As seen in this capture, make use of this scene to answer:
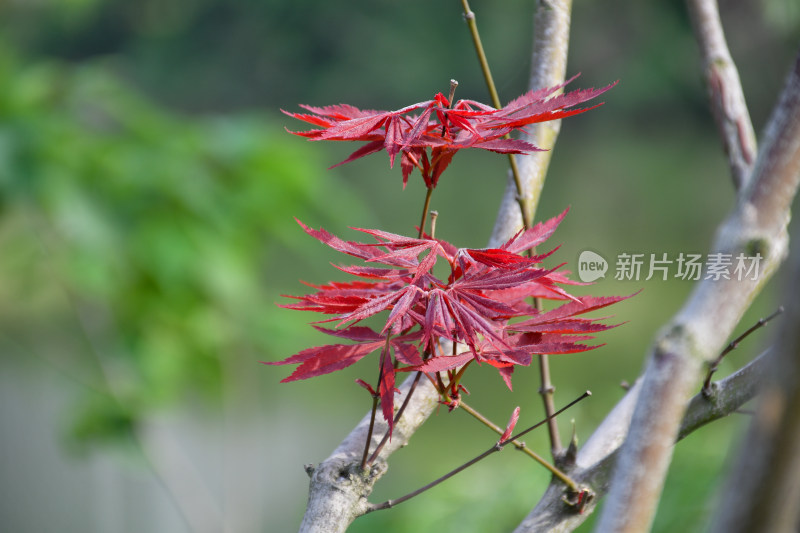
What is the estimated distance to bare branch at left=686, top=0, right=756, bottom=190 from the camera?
62 cm

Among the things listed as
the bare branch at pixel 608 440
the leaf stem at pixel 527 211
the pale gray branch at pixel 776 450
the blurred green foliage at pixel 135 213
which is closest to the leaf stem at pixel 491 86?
the leaf stem at pixel 527 211

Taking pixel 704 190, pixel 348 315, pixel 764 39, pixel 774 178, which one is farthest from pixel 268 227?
pixel 704 190

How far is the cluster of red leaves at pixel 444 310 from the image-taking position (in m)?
0.37

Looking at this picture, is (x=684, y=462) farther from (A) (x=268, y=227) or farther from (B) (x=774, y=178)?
(A) (x=268, y=227)

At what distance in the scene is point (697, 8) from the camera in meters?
0.65

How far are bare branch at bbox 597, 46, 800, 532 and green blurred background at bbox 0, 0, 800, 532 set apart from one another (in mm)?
60

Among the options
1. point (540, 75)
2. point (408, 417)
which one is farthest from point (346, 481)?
point (540, 75)

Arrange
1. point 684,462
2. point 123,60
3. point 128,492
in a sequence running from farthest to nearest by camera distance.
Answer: point 123,60 → point 128,492 → point 684,462

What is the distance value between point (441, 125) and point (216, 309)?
1557 millimetres

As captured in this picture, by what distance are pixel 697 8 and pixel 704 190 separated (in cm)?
476

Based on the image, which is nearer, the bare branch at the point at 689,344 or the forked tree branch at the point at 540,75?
the bare branch at the point at 689,344

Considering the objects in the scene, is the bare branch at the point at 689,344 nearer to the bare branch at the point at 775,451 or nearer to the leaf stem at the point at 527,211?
the bare branch at the point at 775,451

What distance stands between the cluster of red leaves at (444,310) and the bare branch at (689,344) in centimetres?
10

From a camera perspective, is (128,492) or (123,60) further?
(123,60)
